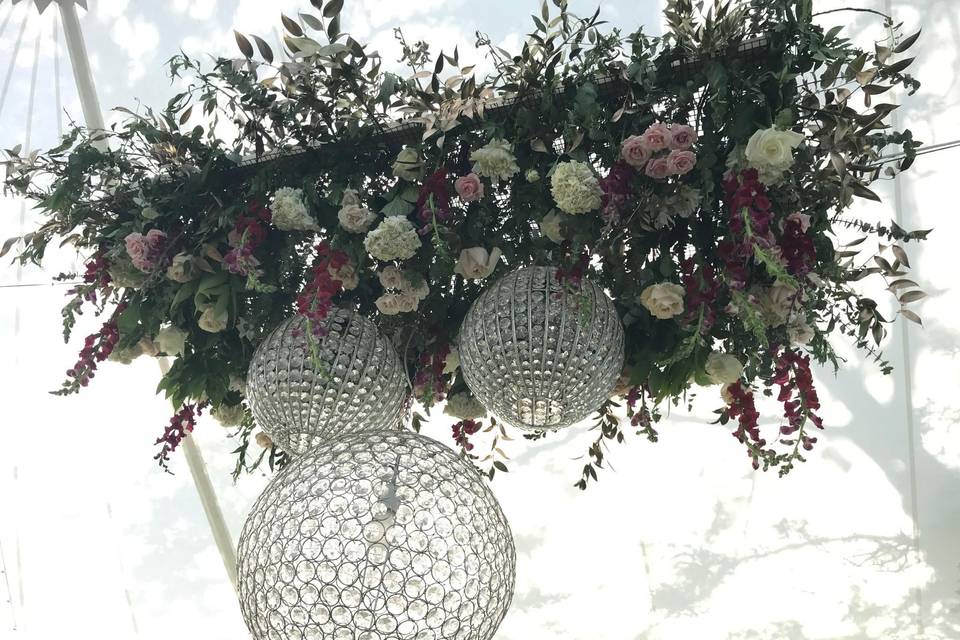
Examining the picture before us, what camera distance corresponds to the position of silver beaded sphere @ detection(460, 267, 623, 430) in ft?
5.12

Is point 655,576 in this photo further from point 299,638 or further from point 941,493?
point 299,638

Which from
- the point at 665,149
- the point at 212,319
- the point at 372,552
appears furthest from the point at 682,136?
the point at 212,319

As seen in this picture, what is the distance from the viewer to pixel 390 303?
179 cm

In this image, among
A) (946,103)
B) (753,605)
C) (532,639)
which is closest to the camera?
(946,103)

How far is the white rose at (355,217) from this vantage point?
1.77 metres

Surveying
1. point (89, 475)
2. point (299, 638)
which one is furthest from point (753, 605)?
point (89, 475)

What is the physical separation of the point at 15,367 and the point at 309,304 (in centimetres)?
218

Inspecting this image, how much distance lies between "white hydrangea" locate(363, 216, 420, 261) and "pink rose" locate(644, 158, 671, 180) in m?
0.45

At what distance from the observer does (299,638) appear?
113cm

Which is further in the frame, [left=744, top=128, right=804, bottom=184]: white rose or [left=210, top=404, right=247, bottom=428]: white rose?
[left=210, top=404, right=247, bottom=428]: white rose

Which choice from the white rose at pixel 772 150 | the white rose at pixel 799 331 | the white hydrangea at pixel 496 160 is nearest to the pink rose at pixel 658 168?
the white rose at pixel 772 150

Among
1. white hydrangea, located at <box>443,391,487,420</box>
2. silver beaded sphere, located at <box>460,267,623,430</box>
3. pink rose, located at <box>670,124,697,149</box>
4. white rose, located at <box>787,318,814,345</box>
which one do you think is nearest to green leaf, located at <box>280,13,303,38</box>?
silver beaded sphere, located at <box>460,267,623,430</box>

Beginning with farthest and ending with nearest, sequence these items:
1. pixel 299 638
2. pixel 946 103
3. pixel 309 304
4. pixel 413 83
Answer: pixel 946 103 → pixel 413 83 → pixel 309 304 → pixel 299 638

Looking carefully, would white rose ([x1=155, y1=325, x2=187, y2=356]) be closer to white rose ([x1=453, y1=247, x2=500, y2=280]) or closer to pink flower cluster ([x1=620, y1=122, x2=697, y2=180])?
white rose ([x1=453, y1=247, x2=500, y2=280])
